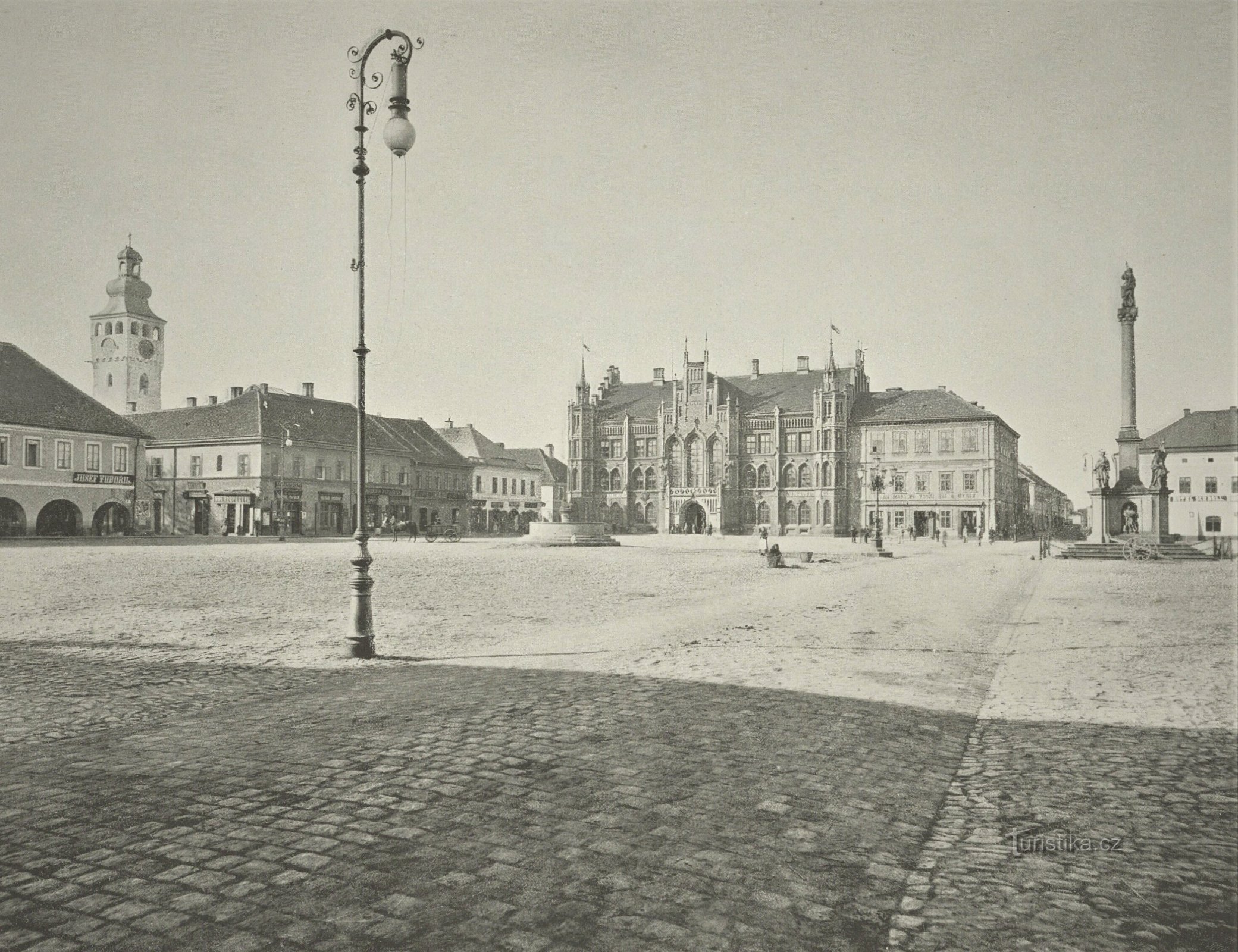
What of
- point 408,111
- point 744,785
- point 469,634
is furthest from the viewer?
point 469,634

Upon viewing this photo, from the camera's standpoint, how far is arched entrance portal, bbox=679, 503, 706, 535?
84.1 meters

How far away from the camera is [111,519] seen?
157 feet

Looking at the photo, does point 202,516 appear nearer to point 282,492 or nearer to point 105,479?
point 282,492

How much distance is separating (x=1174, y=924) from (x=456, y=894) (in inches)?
121

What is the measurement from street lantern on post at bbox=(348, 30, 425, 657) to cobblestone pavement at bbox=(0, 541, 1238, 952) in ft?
1.87

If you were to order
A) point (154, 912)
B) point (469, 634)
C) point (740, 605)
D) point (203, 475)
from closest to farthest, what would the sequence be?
point (154, 912) → point (469, 634) → point (740, 605) → point (203, 475)

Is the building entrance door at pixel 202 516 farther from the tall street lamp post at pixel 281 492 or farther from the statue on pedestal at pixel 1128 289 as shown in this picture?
the statue on pedestal at pixel 1128 289

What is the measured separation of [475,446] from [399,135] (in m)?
79.6

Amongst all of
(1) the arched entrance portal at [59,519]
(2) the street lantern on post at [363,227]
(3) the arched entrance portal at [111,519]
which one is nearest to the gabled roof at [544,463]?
(3) the arched entrance portal at [111,519]

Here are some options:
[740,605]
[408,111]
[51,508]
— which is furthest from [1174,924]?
[51,508]

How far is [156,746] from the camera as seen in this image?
6.25 metres

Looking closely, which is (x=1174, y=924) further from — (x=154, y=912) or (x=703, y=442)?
(x=703, y=442)

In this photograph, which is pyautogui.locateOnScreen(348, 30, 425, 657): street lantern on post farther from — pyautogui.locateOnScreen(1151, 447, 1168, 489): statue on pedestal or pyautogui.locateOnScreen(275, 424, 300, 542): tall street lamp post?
pyautogui.locateOnScreen(275, 424, 300, 542): tall street lamp post

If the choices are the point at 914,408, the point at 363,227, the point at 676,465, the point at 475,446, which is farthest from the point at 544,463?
the point at 363,227
